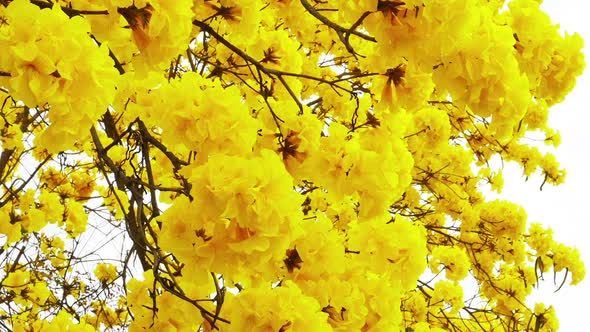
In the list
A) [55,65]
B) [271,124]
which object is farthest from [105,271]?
[55,65]

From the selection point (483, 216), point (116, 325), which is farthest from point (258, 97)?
point (116, 325)

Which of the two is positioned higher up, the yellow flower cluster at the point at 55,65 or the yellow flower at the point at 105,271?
the yellow flower at the point at 105,271

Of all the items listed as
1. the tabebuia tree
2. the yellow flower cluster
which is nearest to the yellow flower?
the tabebuia tree

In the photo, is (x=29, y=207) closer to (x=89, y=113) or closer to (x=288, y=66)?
(x=288, y=66)

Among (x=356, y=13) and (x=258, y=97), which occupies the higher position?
(x=258, y=97)

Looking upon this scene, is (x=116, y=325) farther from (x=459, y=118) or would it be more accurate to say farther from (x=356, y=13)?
(x=356, y=13)

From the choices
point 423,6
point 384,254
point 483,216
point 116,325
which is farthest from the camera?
point 116,325

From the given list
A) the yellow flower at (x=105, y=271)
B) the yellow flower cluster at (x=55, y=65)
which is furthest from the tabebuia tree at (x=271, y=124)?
the yellow flower at (x=105, y=271)

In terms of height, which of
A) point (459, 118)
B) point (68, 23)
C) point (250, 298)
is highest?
point (459, 118)

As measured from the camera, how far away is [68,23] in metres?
1.28

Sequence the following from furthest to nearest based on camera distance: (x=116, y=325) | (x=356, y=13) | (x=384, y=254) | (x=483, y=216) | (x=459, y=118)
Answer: (x=116, y=325)
(x=483, y=216)
(x=459, y=118)
(x=384, y=254)
(x=356, y=13)

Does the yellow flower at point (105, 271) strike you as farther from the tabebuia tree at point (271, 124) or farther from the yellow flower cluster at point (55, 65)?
the yellow flower cluster at point (55, 65)

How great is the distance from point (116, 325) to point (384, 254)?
4403 mm

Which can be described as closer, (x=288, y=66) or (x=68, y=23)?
(x=68, y=23)
